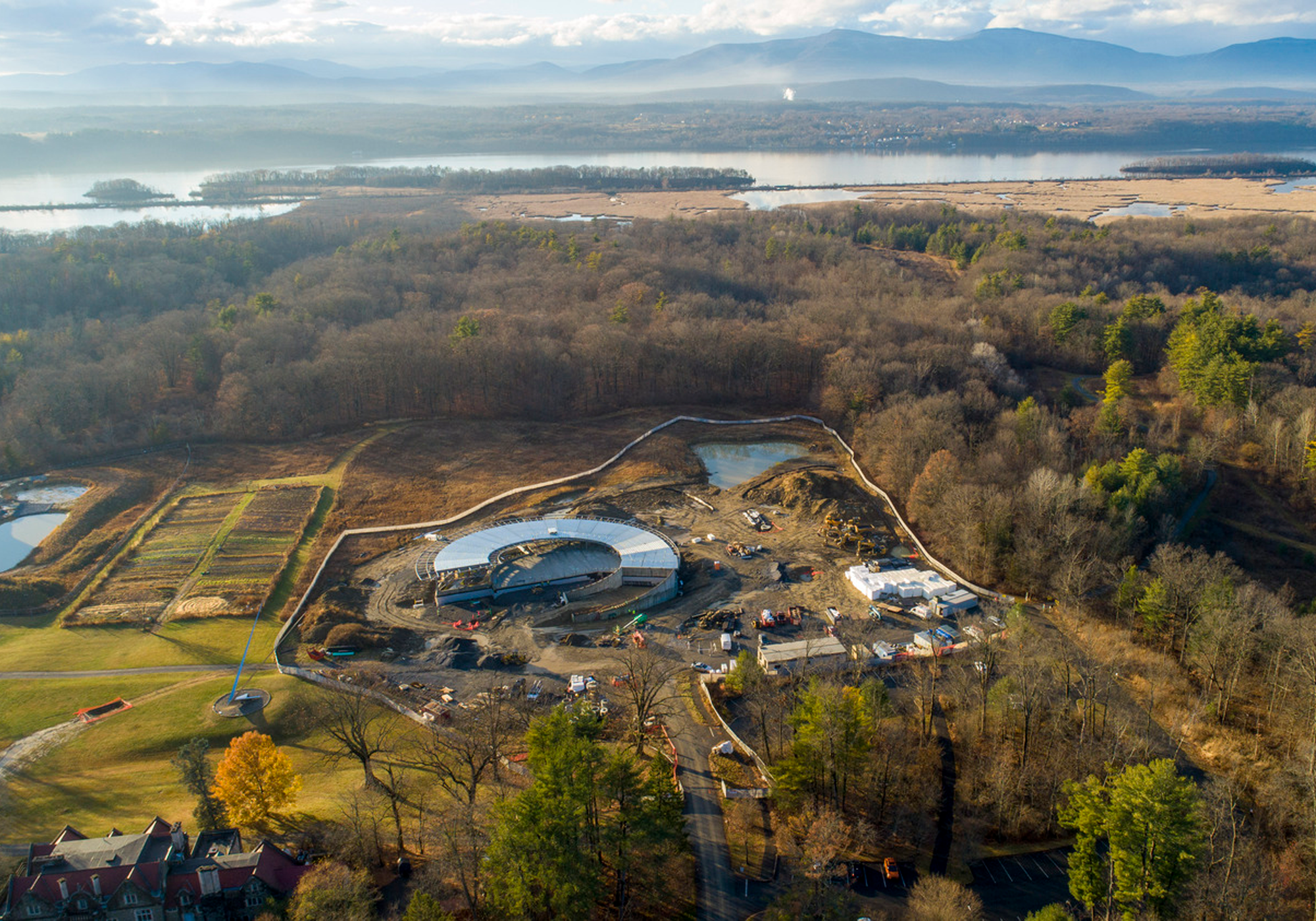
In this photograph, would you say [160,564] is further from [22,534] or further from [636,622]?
[636,622]

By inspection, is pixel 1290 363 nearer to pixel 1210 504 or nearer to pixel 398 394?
pixel 1210 504

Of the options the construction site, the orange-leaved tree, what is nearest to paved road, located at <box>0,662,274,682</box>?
the construction site

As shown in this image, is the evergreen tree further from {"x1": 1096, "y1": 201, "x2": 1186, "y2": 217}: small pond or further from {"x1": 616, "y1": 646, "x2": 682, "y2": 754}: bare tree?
{"x1": 1096, "y1": 201, "x2": 1186, "y2": 217}: small pond

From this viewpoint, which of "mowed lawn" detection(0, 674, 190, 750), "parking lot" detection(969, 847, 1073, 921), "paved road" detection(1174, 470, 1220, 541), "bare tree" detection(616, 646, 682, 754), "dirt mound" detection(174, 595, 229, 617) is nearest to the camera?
"parking lot" detection(969, 847, 1073, 921)

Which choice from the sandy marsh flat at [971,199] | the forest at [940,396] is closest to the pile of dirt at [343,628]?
the forest at [940,396]

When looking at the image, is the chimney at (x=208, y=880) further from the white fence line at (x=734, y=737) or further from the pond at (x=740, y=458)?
the pond at (x=740, y=458)
